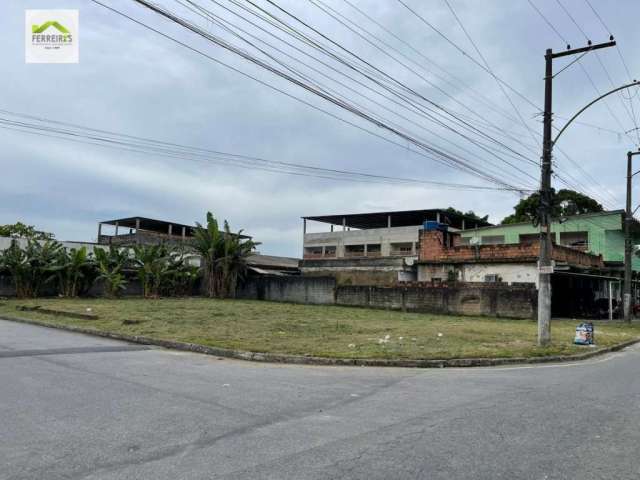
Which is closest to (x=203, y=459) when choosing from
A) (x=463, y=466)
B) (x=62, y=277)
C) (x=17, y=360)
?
(x=463, y=466)

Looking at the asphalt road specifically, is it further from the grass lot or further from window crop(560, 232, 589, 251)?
window crop(560, 232, 589, 251)

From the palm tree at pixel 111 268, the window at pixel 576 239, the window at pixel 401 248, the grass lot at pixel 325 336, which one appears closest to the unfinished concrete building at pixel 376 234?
the window at pixel 401 248

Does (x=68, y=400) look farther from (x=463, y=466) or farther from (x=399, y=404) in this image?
(x=463, y=466)

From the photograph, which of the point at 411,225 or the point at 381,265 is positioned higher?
the point at 411,225

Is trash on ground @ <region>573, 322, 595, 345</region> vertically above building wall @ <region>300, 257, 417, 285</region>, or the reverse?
building wall @ <region>300, 257, 417, 285</region>

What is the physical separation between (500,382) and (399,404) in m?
2.90

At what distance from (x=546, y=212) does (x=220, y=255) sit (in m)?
24.3

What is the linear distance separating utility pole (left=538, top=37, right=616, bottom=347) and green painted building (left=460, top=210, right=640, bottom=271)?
80.8 ft

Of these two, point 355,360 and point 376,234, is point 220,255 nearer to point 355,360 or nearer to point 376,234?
point 355,360

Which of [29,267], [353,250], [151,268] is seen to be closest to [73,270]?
[29,267]

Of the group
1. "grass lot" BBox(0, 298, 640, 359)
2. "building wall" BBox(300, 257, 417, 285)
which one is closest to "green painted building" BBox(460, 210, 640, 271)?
"building wall" BBox(300, 257, 417, 285)

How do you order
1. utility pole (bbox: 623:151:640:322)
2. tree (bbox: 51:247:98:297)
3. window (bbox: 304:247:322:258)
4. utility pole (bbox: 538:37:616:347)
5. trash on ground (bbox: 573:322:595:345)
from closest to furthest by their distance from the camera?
utility pole (bbox: 538:37:616:347) < trash on ground (bbox: 573:322:595:345) < utility pole (bbox: 623:151:640:322) < tree (bbox: 51:247:98:297) < window (bbox: 304:247:322:258)

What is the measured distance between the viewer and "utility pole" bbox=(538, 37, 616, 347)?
49.2ft

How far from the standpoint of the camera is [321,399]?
7.57m
